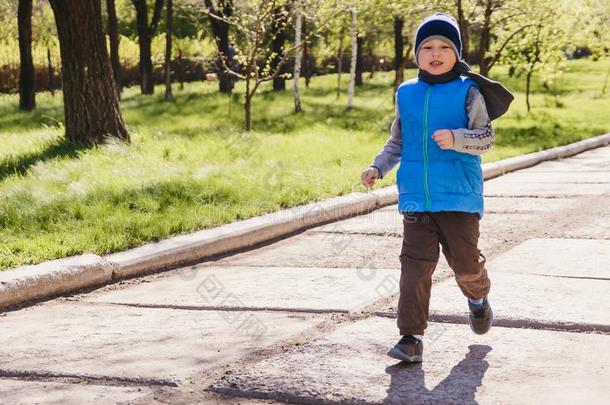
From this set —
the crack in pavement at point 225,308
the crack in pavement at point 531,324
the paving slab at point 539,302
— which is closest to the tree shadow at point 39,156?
the crack in pavement at point 225,308

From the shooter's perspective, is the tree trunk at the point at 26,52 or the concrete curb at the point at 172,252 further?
the tree trunk at the point at 26,52

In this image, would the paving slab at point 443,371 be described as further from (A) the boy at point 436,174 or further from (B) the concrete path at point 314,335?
(A) the boy at point 436,174

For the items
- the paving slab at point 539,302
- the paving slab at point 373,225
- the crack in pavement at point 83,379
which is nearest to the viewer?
the crack in pavement at point 83,379

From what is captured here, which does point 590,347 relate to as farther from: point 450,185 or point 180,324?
point 180,324

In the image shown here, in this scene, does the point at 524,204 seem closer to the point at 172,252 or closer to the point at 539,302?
the point at 172,252

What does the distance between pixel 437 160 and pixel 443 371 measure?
901 millimetres

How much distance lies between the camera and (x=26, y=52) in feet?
77.3

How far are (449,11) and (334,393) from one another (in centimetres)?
2005

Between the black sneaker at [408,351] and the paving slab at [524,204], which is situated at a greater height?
the black sneaker at [408,351]

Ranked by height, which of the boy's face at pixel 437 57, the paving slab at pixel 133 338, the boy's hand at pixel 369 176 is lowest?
the paving slab at pixel 133 338

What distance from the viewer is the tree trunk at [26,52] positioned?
23.4 metres

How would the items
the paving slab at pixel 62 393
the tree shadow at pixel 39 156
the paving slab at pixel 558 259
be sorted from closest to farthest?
the paving slab at pixel 62 393 → the paving slab at pixel 558 259 → the tree shadow at pixel 39 156

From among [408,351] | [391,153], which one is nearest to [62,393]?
[408,351]

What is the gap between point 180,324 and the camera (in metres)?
5.02
